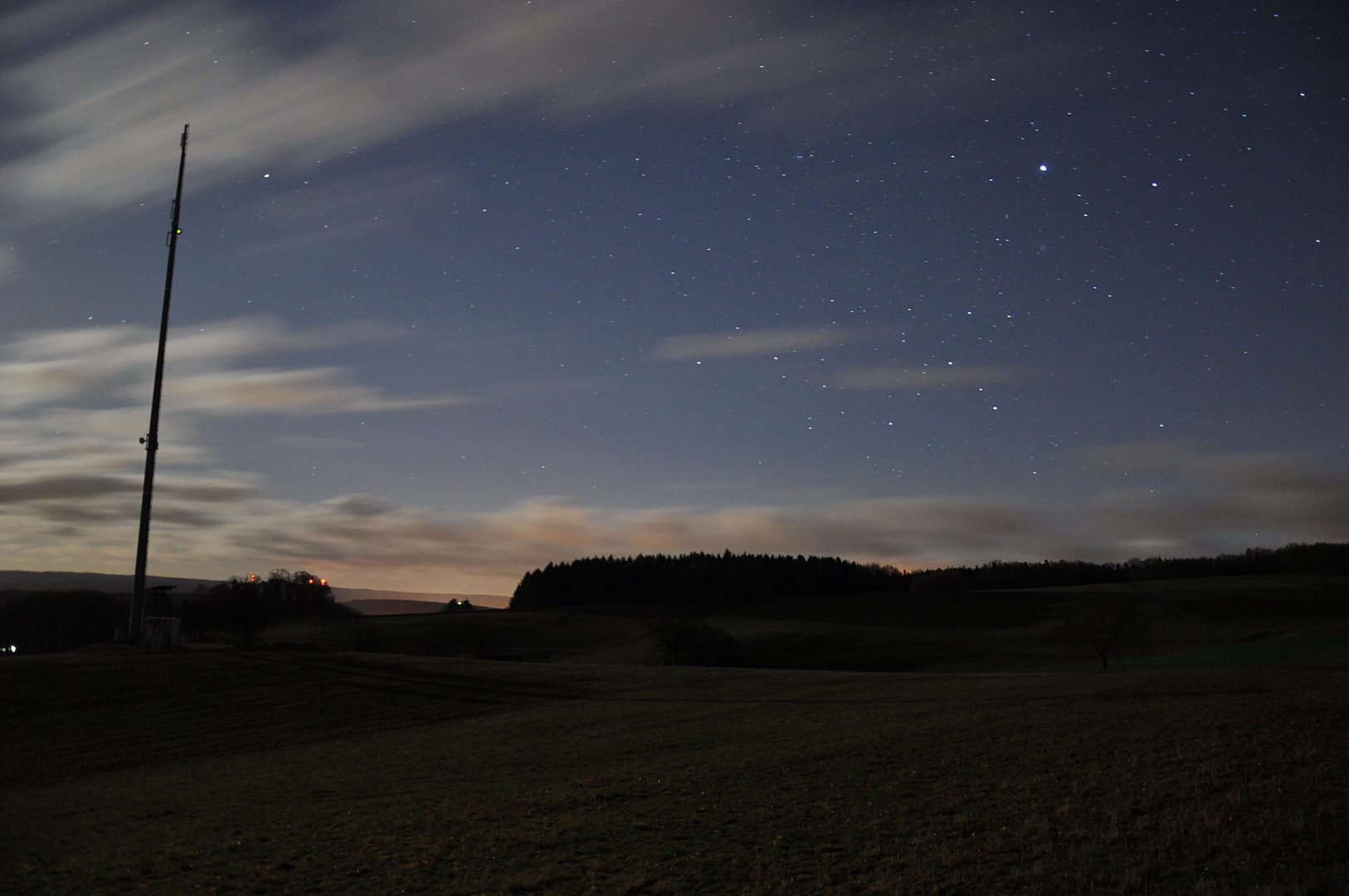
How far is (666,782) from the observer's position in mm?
18797

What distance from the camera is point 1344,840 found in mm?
11156

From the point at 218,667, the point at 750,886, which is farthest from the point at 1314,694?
the point at 218,667

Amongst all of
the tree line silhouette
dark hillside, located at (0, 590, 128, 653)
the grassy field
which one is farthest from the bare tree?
dark hillside, located at (0, 590, 128, 653)

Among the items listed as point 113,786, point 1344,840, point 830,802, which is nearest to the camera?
point 1344,840

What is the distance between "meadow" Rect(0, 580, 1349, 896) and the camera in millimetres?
11930

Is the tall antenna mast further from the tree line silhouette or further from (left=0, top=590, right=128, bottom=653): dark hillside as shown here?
the tree line silhouette

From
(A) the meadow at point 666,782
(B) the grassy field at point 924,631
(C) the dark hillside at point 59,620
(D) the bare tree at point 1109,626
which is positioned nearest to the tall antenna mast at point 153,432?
(A) the meadow at point 666,782

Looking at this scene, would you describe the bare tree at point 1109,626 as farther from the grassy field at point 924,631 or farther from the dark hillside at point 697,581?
the dark hillside at point 697,581

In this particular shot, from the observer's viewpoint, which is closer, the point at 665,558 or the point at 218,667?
the point at 218,667

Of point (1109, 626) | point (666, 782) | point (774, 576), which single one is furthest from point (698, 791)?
point (774, 576)

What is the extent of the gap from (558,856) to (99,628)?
12788 centimetres

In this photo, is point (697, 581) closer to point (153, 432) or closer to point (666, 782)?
point (153, 432)

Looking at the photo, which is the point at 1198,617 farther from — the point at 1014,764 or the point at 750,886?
the point at 750,886

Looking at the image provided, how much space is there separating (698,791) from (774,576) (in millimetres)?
125123
